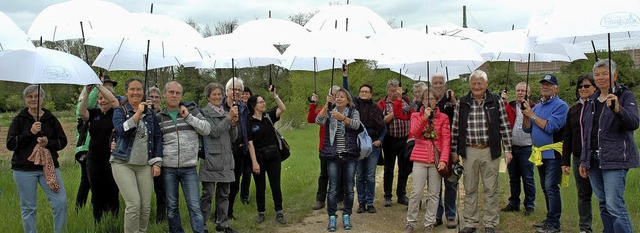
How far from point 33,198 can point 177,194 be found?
4.68 ft

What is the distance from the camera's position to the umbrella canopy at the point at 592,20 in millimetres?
4666

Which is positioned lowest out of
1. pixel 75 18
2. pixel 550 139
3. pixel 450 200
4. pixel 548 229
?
pixel 548 229

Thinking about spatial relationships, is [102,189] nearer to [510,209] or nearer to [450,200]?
[450,200]

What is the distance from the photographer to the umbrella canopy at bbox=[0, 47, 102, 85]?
506 cm

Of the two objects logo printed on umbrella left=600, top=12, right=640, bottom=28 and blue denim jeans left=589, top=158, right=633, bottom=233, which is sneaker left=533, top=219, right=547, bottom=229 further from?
logo printed on umbrella left=600, top=12, right=640, bottom=28

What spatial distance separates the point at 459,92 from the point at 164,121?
78.2 feet

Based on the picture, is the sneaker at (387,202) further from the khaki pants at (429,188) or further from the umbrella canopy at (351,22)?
the umbrella canopy at (351,22)

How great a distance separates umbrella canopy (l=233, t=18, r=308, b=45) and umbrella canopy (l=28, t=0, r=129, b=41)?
5.49 ft

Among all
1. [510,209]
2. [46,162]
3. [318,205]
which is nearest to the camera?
[46,162]

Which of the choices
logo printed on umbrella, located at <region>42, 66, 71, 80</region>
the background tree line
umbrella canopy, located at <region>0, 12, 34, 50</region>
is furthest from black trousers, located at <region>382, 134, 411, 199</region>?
the background tree line

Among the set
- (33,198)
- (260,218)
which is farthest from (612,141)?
(33,198)

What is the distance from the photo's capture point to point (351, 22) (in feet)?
25.2

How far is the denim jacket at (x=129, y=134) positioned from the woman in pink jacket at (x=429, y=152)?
9.83 feet

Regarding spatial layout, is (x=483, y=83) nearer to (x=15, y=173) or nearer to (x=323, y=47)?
(x=323, y=47)
